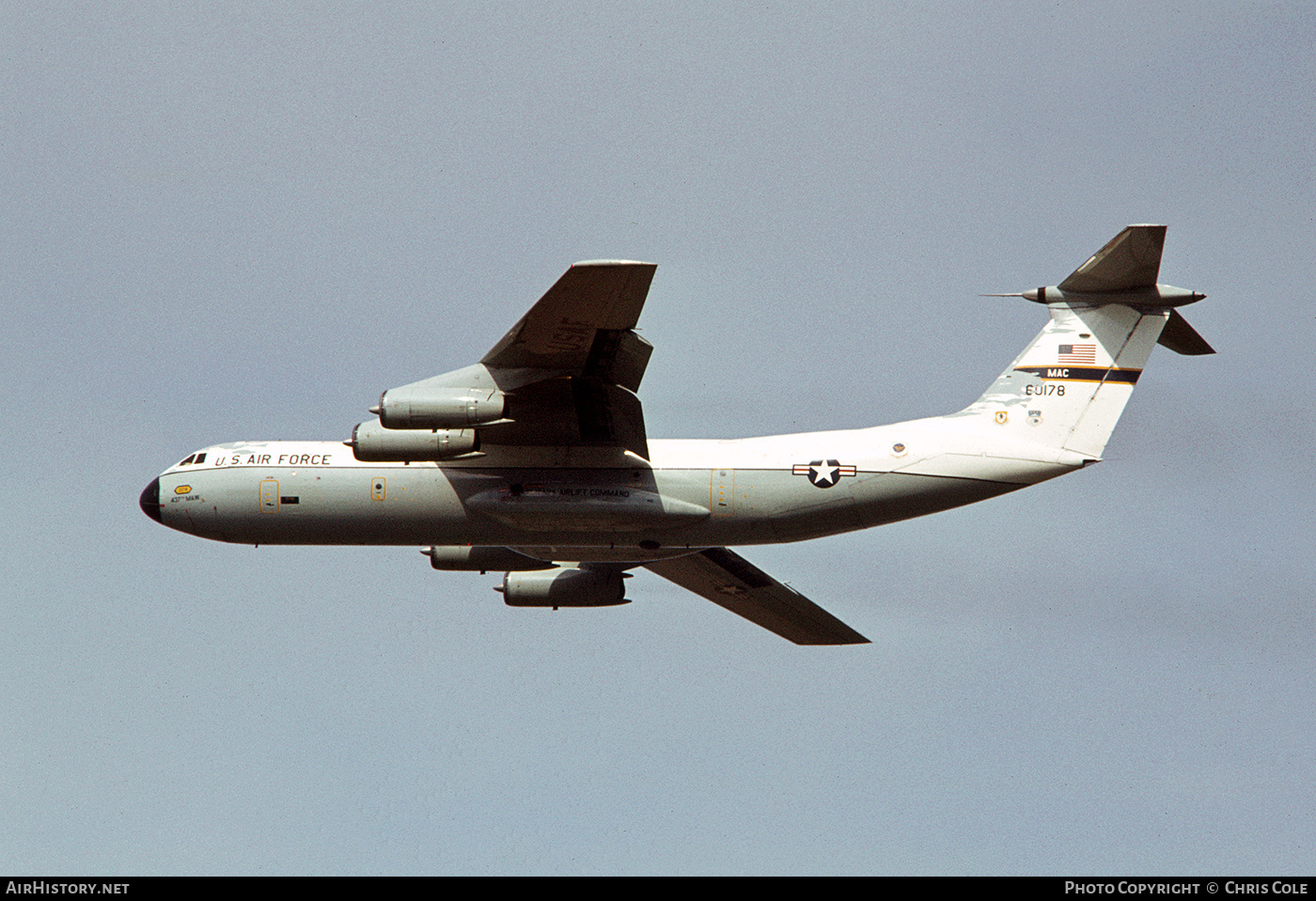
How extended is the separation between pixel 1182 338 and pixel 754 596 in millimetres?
8041

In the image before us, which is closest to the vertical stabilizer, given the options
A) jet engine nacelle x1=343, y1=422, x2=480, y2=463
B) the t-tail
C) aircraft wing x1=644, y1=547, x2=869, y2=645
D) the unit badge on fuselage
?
the t-tail

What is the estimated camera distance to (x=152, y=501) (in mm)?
23391

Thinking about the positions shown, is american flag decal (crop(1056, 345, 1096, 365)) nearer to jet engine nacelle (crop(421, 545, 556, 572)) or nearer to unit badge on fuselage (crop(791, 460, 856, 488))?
unit badge on fuselage (crop(791, 460, 856, 488))

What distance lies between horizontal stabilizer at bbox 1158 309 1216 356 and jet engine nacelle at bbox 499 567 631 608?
30.7 ft

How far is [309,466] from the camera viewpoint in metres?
22.6

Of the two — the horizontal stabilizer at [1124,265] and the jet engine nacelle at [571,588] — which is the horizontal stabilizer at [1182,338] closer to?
the horizontal stabilizer at [1124,265]

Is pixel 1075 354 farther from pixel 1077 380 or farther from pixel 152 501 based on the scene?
pixel 152 501

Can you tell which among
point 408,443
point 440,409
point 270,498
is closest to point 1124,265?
point 440,409

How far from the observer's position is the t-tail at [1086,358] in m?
21.4

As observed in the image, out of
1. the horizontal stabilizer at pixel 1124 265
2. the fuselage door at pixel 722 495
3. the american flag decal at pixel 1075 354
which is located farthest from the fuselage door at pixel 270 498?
the horizontal stabilizer at pixel 1124 265

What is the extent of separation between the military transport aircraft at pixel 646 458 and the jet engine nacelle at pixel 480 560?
180cm

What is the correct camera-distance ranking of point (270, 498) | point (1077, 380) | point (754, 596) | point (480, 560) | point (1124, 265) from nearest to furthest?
point (1124, 265) < point (1077, 380) < point (270, 498) < point (480, 560) < point (754, 596)
